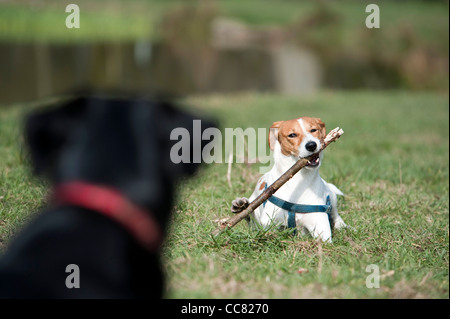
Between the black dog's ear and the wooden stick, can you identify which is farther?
the wooden stick

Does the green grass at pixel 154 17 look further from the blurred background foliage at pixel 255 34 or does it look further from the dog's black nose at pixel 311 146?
the dog's black nose at pixel 311 146

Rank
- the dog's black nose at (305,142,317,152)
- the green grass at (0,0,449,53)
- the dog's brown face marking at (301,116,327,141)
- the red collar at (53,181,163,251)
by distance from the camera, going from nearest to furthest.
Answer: the red collar at (53,181,163,251), the dog's black nose at (305,142,317,152), the dog's brown face marking at (301,116,327,141), the green grass at (0,0,449,53)

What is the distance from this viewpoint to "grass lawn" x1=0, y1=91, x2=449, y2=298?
2922mm

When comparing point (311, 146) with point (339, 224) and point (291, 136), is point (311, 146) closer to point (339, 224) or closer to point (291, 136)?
point (291, 136)

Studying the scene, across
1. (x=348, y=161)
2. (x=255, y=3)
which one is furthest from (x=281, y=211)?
(x=255, y=3)

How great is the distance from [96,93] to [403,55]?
18994mm

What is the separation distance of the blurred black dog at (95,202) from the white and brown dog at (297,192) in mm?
1600

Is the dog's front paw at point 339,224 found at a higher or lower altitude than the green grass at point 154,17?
lower

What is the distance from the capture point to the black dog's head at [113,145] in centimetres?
177

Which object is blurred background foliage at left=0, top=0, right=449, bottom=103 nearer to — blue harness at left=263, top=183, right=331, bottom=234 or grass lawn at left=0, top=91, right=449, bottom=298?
grass lawn at left=0, top=91, right=449, bottom=298

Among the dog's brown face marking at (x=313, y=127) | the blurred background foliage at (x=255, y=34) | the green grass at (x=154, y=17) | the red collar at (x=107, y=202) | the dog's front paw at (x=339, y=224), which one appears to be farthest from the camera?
the green grass at (x=154, y=17)

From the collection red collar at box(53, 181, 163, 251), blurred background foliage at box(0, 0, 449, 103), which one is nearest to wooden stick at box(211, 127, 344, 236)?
red collar at box(53, 181, 163, 251)

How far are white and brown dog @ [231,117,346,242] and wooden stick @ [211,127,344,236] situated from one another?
0.06 meters

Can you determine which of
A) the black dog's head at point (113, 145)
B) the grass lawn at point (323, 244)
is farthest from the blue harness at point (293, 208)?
the black dog's head at point (113, 145)
